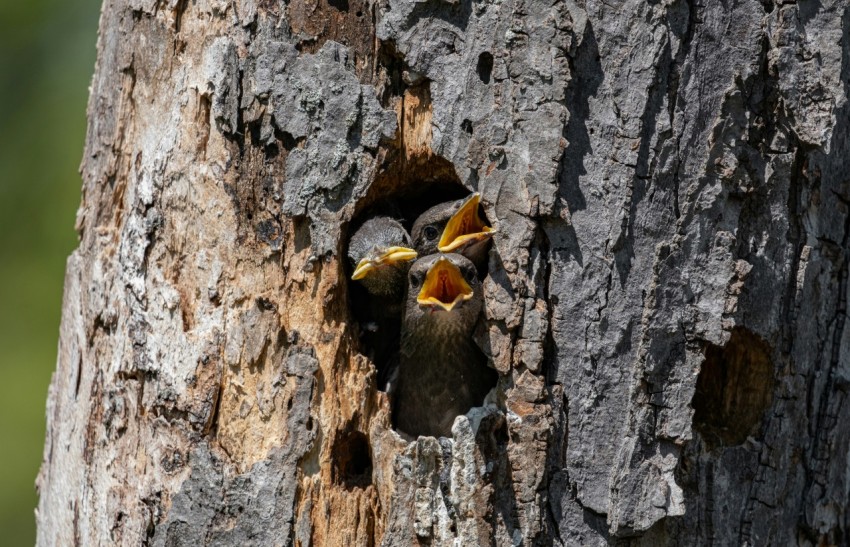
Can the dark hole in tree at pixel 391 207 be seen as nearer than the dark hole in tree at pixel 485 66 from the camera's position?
No

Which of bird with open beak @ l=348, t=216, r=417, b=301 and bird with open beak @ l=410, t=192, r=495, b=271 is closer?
bird with open beak @ l=410, t=192, r=495, b=271

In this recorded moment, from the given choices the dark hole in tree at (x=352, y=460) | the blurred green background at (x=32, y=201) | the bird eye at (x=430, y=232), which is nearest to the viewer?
the dark hole in tree at (x=352, y=460)

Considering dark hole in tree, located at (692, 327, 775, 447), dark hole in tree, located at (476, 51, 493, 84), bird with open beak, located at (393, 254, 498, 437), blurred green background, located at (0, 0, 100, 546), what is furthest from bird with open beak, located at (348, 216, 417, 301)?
blurred green background, located at (0, 0, 100, 546)

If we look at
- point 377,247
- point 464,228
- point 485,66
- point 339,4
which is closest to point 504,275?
point 464,228

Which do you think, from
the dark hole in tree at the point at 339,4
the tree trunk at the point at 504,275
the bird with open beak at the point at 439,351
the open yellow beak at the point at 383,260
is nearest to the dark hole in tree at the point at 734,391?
the tree trunk at the point at 504,275

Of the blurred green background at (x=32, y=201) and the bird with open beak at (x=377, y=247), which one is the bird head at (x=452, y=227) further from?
the blurred green background at (x=32, y=201)

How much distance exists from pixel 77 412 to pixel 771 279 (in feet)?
8.51

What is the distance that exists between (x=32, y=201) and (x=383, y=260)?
585 cm

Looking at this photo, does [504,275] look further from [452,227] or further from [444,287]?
[444,287]

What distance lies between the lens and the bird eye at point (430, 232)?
159 inches

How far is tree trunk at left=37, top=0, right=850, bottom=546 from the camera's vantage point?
287 centimetres

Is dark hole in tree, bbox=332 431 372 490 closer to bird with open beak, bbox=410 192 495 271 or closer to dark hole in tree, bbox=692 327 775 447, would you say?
bird with open beak, bbox=410 192 495 271

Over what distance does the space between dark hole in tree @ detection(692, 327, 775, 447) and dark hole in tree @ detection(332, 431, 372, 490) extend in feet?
3.76

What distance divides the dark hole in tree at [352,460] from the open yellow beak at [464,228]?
79 centimetres
